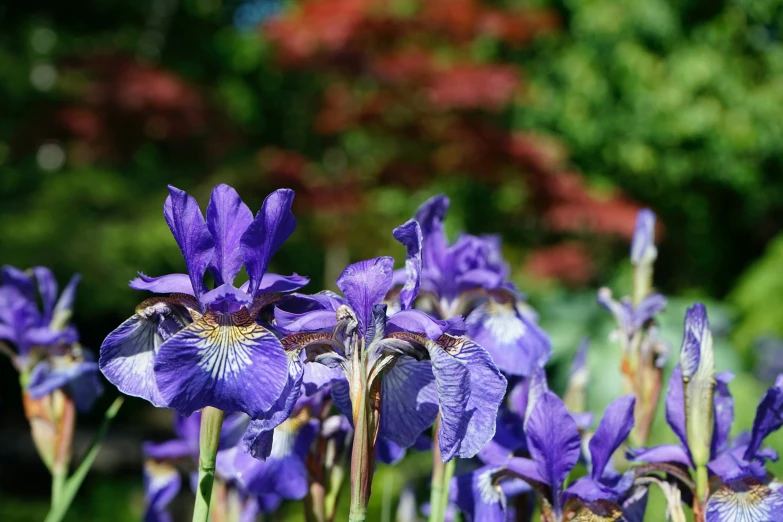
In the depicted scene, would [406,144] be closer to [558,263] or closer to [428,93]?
[428,93]

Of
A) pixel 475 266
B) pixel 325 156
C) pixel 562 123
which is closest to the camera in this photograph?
pixel 475 266

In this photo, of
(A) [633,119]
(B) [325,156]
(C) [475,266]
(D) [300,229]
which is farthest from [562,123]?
(C) [475,266]

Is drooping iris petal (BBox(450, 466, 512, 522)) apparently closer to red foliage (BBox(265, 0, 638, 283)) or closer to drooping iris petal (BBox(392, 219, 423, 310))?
drooping iris petal (BBox(392, 219, 423, 310))

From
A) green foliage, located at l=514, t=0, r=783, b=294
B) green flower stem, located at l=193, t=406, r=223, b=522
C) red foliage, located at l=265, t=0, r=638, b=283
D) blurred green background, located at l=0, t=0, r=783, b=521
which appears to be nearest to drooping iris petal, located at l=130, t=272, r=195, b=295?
green flower stem, located at l=193, t=406, r=223, b=522

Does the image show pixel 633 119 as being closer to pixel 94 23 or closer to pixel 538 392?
pixel 94 23

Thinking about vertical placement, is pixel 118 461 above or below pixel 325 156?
below

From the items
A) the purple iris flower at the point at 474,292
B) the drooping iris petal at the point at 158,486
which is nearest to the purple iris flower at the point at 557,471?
the purple iris flower at the point at 474,292

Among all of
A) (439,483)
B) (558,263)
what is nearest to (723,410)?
(439,483)
